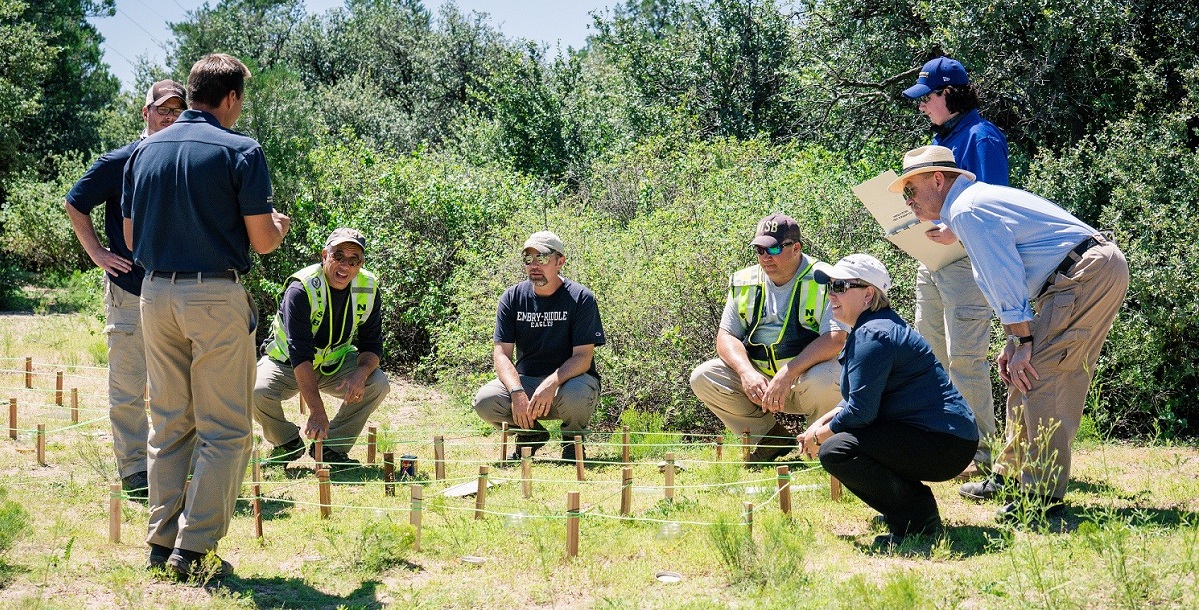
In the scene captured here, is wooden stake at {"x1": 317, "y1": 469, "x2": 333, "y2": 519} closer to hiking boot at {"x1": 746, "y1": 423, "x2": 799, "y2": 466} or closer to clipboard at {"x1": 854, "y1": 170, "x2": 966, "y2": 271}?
hiking boot at {"x1": 746, "y1": 423, "x2": 799, "y2": 466}

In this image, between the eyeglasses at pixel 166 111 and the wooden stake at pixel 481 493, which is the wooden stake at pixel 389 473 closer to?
the wooden stake at pixel 481 493

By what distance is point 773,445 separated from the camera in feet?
20.5

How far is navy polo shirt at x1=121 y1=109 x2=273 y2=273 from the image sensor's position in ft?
13.5

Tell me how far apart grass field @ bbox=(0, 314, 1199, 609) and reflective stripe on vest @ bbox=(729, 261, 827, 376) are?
2.19 feet

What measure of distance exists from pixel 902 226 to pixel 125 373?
13.9ft

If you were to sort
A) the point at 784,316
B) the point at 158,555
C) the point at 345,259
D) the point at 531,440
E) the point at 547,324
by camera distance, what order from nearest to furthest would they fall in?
the point at 158,555
the point at 784,316
the point at 345,259
the point at 547,324
the point at 531,440

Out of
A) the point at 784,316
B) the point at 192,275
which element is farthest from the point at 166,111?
the point at 784,316

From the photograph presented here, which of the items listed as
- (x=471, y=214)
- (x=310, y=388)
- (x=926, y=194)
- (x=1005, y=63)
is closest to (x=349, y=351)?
(x=310, y=388)

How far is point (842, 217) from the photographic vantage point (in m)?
8.36

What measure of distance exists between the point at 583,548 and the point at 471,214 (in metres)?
6.96

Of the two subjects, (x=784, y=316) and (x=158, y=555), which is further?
(x=784, y=316)

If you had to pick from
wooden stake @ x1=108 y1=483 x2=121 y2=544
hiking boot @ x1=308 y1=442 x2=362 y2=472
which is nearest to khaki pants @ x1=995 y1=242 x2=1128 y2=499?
hiking boot @ x1=308 y1=442 x2=362 y2=472

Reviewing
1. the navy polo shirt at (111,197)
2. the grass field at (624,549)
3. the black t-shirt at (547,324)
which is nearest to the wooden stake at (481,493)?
the grass field at (624,549)

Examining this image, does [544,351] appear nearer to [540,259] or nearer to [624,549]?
[540,259]
